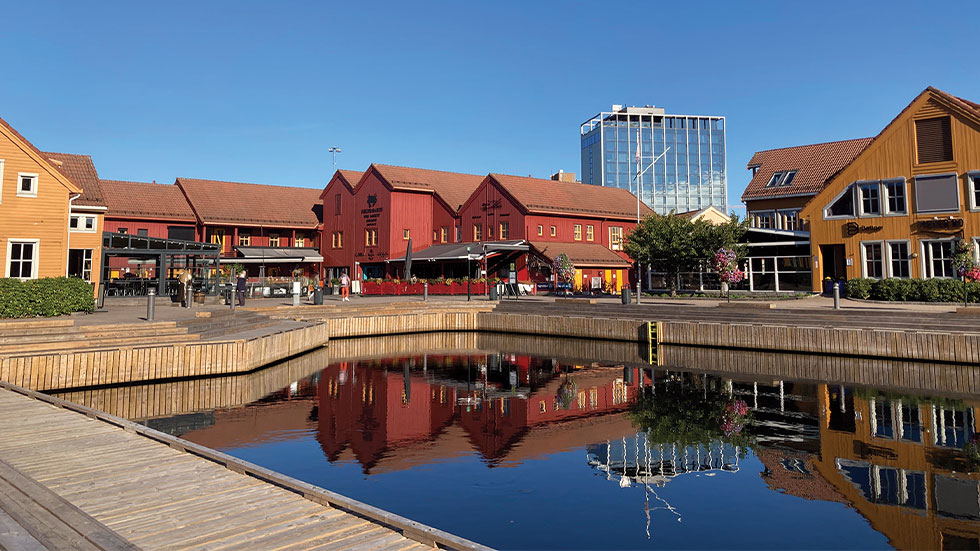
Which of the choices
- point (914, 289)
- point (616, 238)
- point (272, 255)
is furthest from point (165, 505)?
point (616, 238)

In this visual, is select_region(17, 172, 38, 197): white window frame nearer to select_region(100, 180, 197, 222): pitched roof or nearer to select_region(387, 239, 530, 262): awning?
select_region(387, 239, 530, 262): awning

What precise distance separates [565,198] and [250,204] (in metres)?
27.3

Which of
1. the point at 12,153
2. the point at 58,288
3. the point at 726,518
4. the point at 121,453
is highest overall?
the point at 12,153

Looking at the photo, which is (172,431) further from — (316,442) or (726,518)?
(726,518)

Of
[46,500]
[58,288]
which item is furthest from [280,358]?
[46,500]

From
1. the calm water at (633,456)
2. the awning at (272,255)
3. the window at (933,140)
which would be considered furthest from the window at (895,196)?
the awning at (272,255)

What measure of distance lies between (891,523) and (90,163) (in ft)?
130

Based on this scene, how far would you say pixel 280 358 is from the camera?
2088 centimetres

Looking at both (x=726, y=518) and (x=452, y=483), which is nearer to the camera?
(x=726, y=518)

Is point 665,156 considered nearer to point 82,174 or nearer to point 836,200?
point 836,200

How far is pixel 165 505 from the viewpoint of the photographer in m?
5.97

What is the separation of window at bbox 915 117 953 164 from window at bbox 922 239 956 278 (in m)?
3.85

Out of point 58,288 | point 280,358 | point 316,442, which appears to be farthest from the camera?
point 280,358

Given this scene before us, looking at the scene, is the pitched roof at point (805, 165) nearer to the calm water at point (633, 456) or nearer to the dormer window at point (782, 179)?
the dormer window at point (782, 179)
